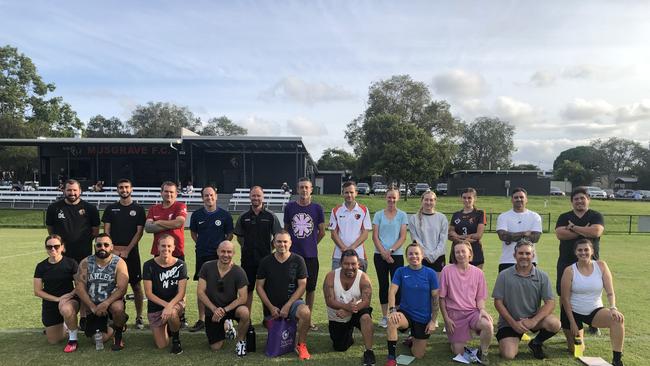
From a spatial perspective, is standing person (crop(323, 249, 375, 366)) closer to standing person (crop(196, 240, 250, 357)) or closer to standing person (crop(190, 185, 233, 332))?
standing person (crop(196, 240, 250, 357))

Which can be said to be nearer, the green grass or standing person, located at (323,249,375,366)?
the green grass

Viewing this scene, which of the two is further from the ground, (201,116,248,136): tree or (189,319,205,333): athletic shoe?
(201,116,248,136): tree

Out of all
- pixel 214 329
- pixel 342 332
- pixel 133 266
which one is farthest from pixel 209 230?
pixel 342 332

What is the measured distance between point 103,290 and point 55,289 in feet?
2.08

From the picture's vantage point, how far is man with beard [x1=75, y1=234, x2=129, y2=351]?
4734 mm

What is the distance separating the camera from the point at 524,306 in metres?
4.59

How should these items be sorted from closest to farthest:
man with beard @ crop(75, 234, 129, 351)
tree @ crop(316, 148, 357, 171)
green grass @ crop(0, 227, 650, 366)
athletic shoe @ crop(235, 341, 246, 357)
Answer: green grass @ crop(0, 227, 650, 366)
athletic shoe @ crop(235, 341, 246, 357)
man with beard @ crop(75, 234, 129, 351)
tree @ crop(316, 148, 357, 171)

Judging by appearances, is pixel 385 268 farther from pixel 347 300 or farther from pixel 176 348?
pixel 176 348

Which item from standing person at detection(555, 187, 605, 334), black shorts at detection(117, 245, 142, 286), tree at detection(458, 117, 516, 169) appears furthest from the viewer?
tree at detection(458, 117, 516, 169)

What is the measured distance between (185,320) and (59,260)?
171 cm

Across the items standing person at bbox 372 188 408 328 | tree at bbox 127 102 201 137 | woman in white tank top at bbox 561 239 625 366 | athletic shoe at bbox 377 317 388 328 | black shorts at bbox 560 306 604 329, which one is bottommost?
athletic shoe at bbox 377 317 388 328

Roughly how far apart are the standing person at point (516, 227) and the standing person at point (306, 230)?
7.73ft

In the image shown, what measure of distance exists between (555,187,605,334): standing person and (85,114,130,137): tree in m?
79.8

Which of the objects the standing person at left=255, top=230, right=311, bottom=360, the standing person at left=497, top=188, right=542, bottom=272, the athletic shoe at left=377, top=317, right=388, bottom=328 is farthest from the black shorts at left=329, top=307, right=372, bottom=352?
the standing person at left=497, top=188, right=542, bottom=272
